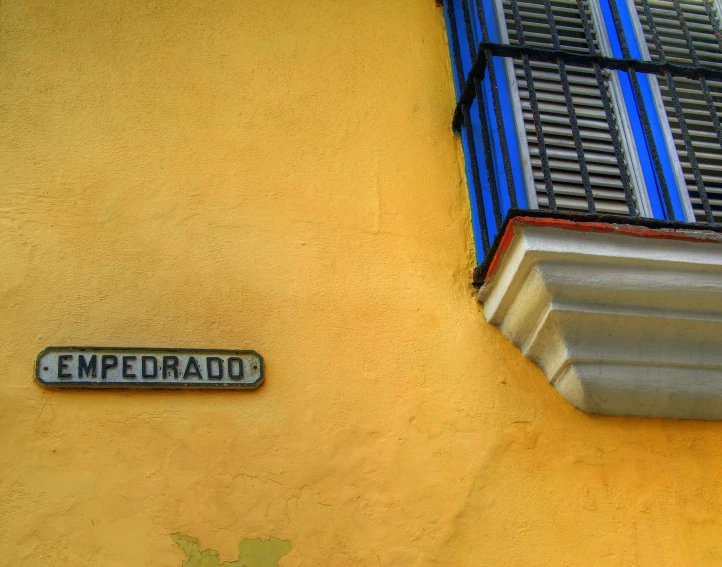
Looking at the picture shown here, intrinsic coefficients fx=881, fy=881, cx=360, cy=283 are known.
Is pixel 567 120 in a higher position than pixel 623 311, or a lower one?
higher

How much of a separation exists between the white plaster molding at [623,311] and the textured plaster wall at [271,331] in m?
0.15

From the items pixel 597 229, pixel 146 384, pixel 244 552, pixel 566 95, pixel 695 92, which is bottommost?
pixel 244 552

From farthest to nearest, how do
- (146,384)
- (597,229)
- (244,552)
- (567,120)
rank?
1. (567,120)
2. (597,229)
3. (146,384)
4. (244,552)

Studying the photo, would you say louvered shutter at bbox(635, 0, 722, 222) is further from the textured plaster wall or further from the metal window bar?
the textured plaster wall

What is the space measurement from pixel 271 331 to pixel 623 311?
142cm

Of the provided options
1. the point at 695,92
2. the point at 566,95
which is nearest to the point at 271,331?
the point at 566,95

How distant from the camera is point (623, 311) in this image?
3520 mm

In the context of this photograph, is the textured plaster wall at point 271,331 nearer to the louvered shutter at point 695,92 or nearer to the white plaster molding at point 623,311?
the white plaster molding at point 623,311

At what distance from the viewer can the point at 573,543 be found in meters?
3.32

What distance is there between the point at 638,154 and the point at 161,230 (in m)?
2.21

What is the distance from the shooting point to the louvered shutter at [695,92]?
4.18 meters

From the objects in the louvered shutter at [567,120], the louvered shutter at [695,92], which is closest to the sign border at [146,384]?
the louvered shutter at [567,120]

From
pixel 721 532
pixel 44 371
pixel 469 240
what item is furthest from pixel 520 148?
pixel 44 371

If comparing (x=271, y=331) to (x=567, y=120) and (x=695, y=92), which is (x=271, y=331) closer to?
(x=567, y=120)
